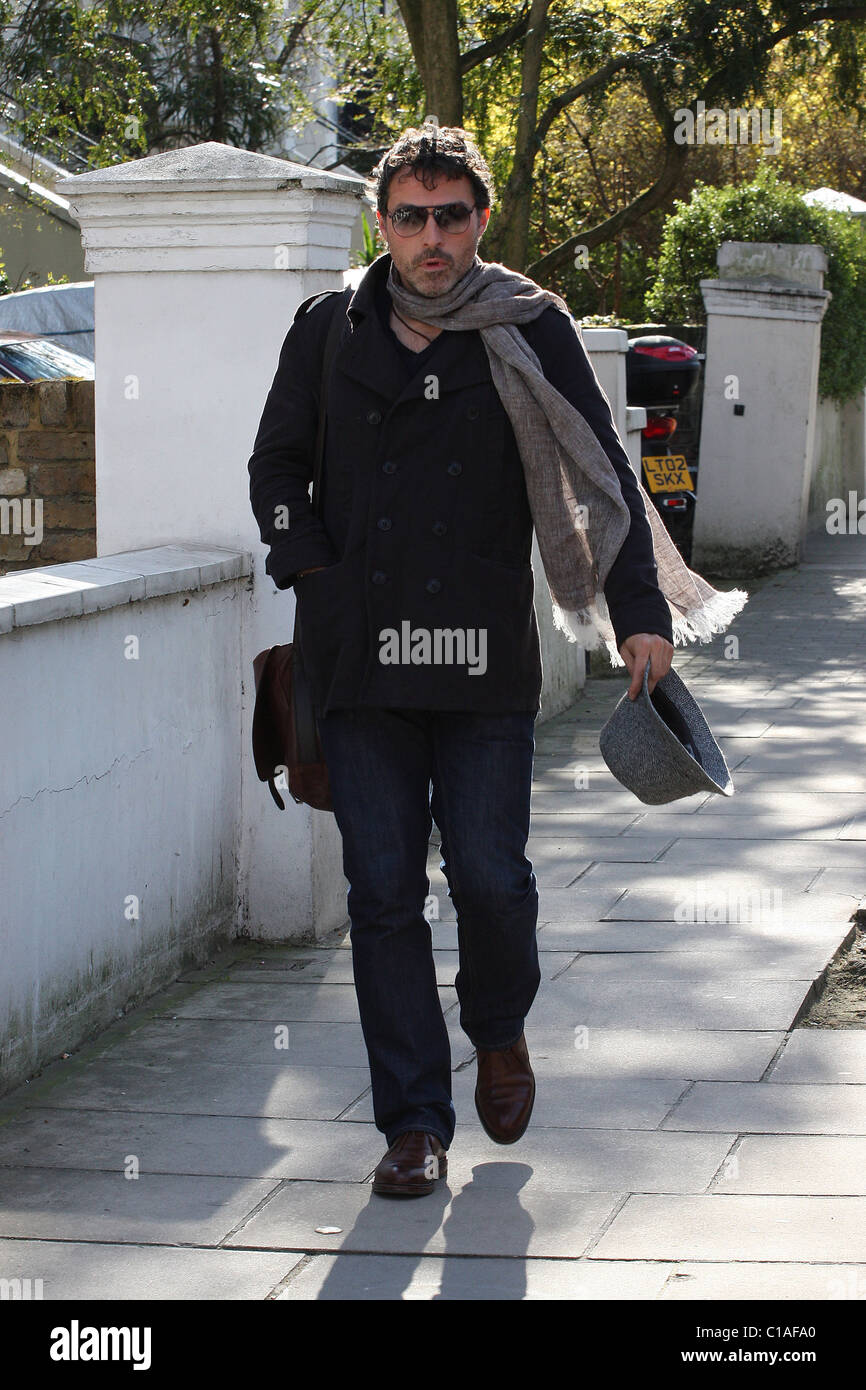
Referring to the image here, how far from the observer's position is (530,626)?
Answer: 3.61m

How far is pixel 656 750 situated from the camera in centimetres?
352

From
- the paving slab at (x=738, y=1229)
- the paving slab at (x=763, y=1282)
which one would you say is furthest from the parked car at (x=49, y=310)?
the paving slab at (x=763, y=1282)

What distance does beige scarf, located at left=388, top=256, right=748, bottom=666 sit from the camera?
3.47 metres

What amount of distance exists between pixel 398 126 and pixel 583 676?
13.0 meters

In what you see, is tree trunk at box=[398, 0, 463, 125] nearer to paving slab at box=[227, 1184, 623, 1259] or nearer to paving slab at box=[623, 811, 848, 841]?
paving slab at box=[623, 811, 848, 841]

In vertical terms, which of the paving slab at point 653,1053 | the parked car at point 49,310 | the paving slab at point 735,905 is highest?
the parked car at point 49,310

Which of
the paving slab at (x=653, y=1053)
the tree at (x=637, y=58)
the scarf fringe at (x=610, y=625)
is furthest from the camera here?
the tree at (x=637, y=58)

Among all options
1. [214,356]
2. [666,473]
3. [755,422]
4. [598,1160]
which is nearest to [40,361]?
[666,473]

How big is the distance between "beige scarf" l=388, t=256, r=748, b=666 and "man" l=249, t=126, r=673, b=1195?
0.03 metres

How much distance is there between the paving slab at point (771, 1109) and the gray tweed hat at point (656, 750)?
0.74 m

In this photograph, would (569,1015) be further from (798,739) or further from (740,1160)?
(798,739)

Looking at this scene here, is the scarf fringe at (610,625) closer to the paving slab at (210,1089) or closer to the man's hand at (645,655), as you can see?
the man's hand at (645,655)

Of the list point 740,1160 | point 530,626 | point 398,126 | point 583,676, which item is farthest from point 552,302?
point 398,126

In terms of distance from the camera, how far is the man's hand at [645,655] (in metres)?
3.47
